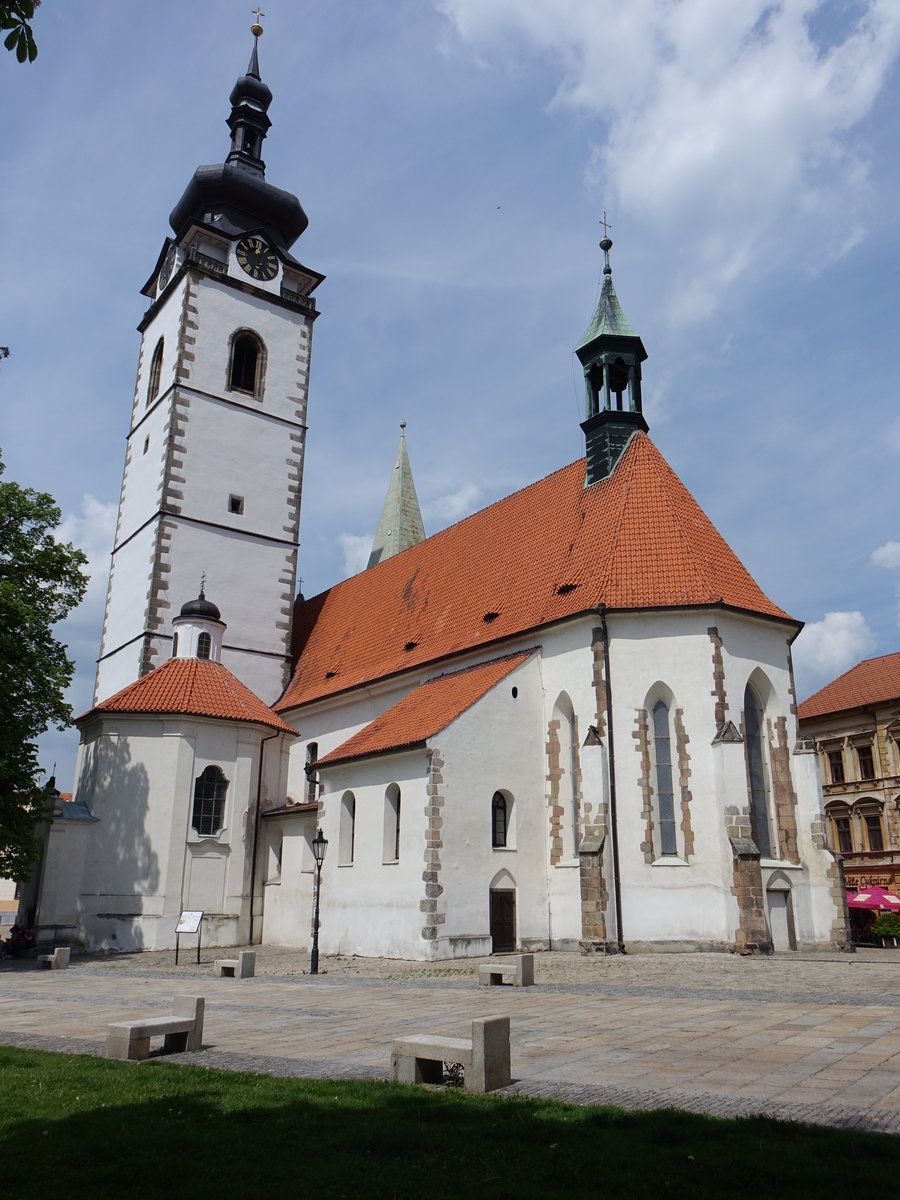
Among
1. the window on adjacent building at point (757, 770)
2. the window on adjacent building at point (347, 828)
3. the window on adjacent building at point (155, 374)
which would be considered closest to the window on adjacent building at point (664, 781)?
the window on adjacent building at point (757, 770)

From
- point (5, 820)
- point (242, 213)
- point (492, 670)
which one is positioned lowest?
point (5, 820)

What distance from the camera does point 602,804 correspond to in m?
19.8

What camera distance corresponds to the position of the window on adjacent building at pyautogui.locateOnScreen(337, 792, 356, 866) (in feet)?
73.7

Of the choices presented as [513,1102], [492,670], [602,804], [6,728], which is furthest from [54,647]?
[513,1102]

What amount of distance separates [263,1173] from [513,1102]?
2.04 metres

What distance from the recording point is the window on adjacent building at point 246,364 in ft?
112

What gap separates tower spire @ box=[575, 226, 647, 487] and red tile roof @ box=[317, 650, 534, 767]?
6.25m

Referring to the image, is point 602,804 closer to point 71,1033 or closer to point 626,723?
point 626,723

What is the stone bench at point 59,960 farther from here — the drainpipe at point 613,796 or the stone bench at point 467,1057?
the stone bench at point 467,1057

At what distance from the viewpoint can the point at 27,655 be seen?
20750 millimetres

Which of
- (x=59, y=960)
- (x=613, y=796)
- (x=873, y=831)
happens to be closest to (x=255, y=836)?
(x=59, y=960)

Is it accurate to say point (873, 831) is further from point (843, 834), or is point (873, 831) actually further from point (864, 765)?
point (864, 765)

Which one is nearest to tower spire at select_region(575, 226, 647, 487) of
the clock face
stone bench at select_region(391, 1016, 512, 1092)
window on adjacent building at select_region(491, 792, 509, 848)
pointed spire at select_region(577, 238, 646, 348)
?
pointed spire at select_region(577, 238, 646, 348)

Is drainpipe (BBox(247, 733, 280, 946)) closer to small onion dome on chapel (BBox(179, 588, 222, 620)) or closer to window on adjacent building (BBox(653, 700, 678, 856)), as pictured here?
small onion dome on chapel (BBox(179, 588, 222, 620))
